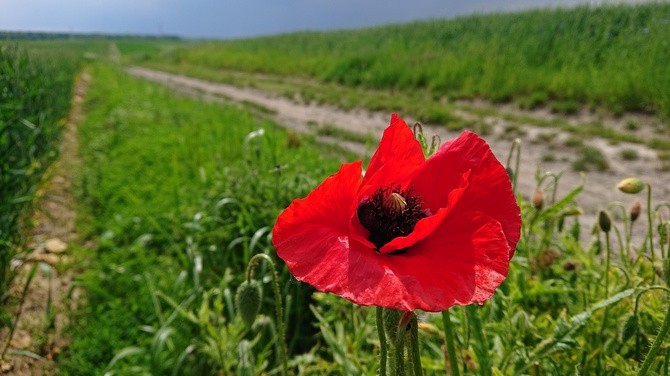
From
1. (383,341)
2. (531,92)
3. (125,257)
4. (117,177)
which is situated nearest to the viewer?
(383,341)

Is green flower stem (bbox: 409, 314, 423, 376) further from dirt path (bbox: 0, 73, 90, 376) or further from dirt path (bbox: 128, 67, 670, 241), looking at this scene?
dirt path (bbox: 128, 67, 670, 241)

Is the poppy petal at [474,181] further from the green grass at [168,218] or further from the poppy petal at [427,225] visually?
the green grass at [168,218]

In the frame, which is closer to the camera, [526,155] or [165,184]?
[165,184]

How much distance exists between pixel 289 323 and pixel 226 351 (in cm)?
48

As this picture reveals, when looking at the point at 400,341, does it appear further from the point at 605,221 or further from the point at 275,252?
the point at 275,252

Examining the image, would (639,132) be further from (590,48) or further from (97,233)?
(97,233)

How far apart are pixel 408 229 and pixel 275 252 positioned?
1.62m

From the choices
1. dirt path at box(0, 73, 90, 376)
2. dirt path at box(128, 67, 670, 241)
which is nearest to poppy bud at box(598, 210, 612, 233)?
dirt path at box(128, 67, 670, 241)

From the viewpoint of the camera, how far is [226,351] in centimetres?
183

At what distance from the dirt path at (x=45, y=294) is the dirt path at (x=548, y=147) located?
166 centimetres

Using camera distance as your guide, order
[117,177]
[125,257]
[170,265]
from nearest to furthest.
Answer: [170,265] < [125,257] < [117,177]

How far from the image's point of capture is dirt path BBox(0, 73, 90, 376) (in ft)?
6.97

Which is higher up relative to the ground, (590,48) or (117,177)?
(590,48)

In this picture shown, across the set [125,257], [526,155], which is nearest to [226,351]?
[125,257]
